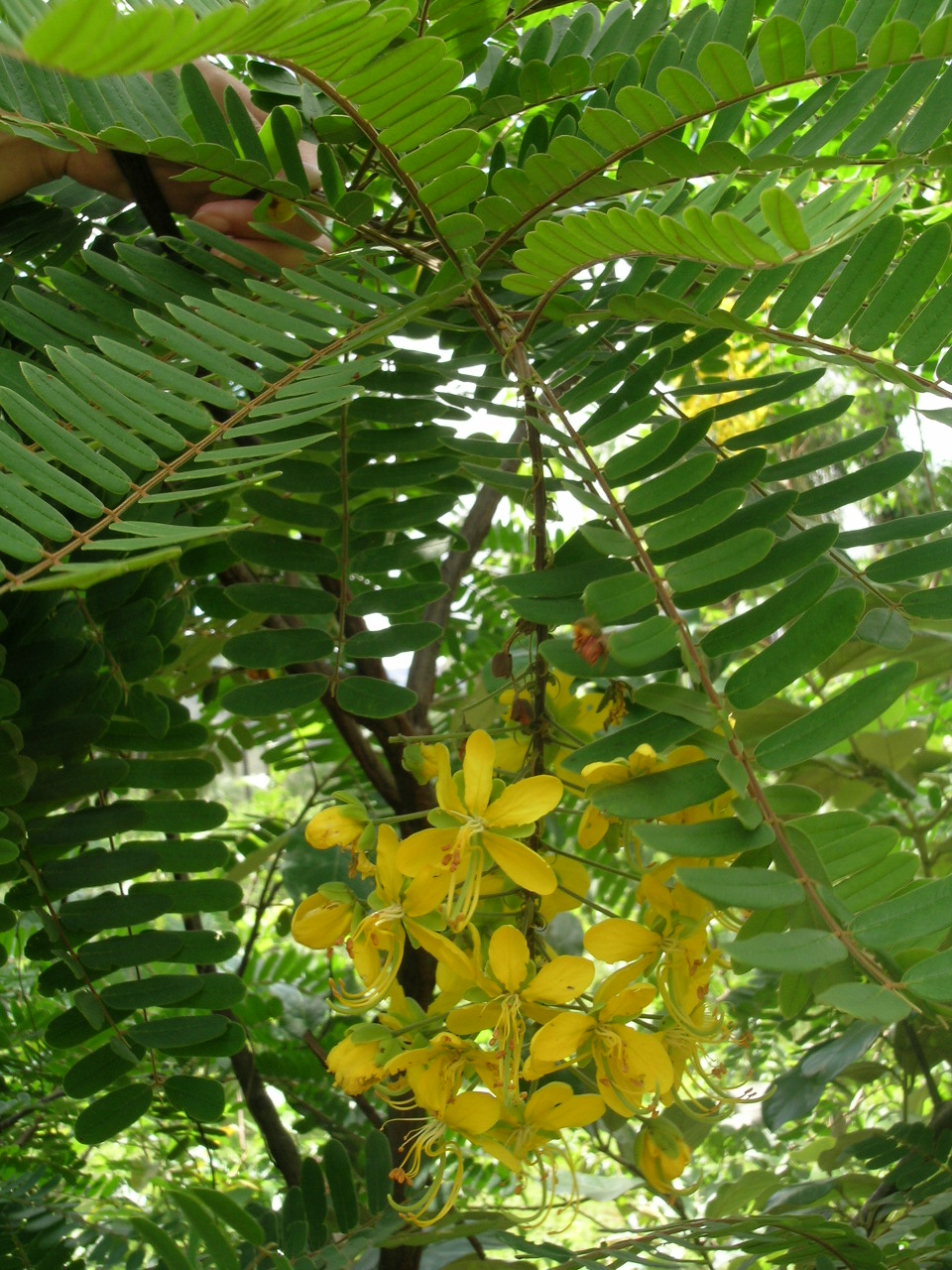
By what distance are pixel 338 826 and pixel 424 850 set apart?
7 cm

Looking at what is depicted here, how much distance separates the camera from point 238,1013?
41.3 inches

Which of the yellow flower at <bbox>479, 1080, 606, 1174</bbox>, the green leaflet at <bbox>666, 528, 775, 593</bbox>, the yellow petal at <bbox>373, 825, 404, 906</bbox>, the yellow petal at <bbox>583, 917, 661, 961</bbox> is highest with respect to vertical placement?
the green leaflet at <bbox>666, 528, 775, 593</bbox>

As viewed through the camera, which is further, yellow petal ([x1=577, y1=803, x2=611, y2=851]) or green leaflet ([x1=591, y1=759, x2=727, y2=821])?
yellow petal ([x1=577, y1=803, x2=611, y2=851])

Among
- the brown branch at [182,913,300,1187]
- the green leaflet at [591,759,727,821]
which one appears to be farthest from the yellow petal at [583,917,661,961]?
the brown branch at [182,913,300,1187]

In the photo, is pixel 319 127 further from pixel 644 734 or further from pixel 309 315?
pixel 644 734

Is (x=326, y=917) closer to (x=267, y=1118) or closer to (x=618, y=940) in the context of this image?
(x=618, y=940)

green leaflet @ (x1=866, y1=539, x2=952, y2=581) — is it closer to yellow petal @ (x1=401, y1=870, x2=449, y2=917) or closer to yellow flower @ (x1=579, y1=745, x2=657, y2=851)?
yellow flower @ (x1=579, y1=745, x2=657, y2=851)

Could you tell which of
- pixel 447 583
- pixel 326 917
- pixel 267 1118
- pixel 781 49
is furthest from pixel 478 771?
pixel 267 1118

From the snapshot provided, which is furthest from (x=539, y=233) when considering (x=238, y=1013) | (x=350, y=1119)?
(x=350, y=1119)

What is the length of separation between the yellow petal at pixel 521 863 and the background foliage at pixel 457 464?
0.07 metres

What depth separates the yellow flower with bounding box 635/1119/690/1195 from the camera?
555 millimetres

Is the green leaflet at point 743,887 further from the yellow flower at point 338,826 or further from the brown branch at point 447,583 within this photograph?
the brown branch at point 447,583

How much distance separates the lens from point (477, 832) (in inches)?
18.3

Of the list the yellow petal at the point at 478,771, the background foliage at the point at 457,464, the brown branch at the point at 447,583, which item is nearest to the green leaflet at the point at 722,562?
the background foliage at the point at 457,464
